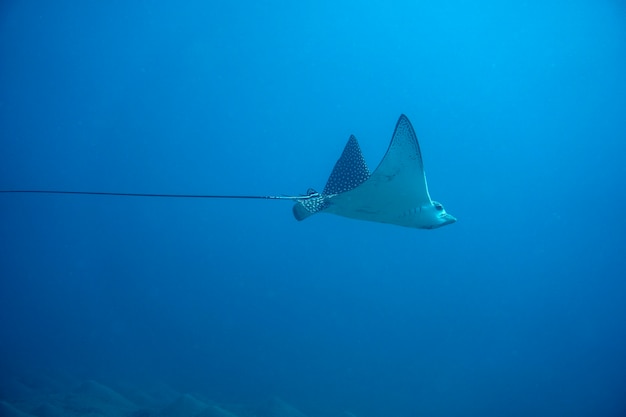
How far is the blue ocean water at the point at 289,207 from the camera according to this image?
22.5 metres

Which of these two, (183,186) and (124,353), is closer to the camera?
(124,353)

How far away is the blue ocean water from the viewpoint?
2245 cm

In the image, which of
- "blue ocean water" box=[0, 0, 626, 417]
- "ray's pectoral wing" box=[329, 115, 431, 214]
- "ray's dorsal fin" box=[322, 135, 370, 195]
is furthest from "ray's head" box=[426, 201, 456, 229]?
"blue ocean water" box=[0, 0, 626, 417]

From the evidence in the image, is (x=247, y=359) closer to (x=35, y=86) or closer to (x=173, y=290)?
(x=173, y=290)

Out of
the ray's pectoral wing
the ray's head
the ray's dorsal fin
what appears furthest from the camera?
the ray's dorsal fin

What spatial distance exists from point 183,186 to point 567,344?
3952cm

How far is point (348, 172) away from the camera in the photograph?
184 inches

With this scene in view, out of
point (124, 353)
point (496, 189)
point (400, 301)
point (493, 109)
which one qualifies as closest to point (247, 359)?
point (124, 353)

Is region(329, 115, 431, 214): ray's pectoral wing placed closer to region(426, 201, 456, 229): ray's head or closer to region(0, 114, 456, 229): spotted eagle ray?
region(0, 114, 456, 229): spotted eagle ray

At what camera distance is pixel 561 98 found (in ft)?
105

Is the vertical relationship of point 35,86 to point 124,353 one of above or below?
above

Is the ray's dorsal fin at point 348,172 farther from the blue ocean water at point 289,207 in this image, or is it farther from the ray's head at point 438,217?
the blue ocean water at point 289,207

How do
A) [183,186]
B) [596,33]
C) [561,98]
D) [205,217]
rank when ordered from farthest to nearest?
[205,217], [183,186], [561,98], [596,33]

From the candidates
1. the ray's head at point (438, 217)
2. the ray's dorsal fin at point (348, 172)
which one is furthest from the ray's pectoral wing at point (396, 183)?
the ray's dorsal fin at point (348, 172)
